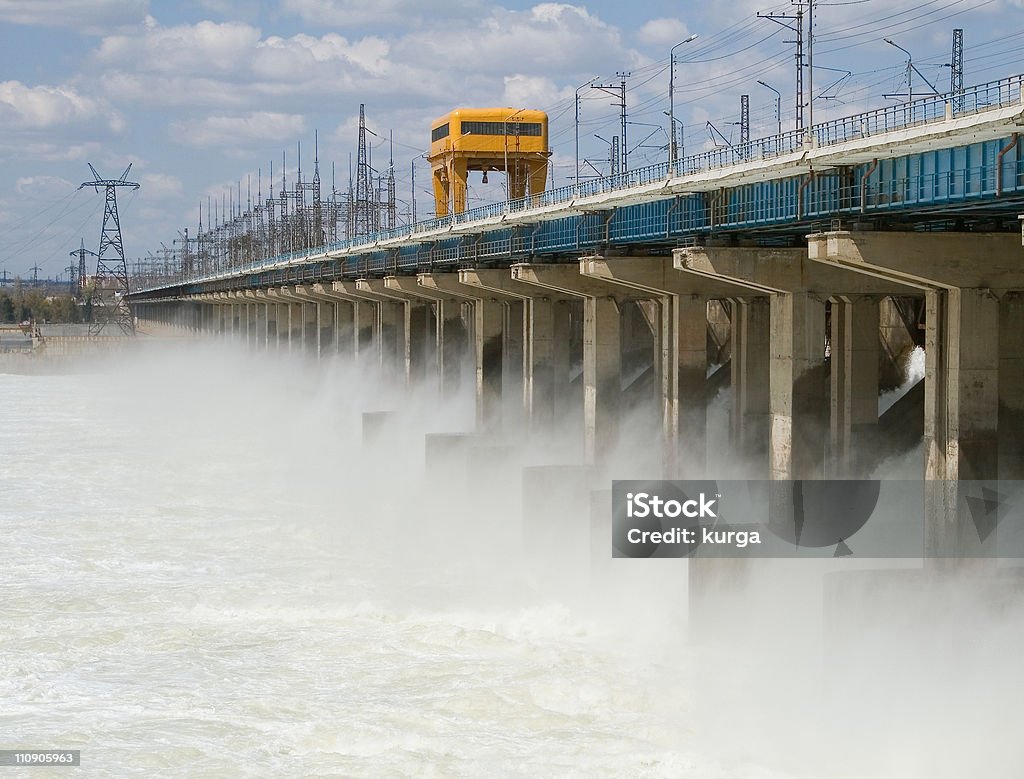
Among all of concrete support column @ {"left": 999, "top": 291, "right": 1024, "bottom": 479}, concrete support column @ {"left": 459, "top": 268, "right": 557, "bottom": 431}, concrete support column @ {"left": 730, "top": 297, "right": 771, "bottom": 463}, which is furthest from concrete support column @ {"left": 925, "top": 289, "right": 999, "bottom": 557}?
concrete support column @ {"left": 459, "top": 268, "right": 557, "bottom": 431}

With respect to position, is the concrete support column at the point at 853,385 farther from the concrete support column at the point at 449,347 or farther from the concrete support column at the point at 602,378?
the concrete support column at the point at 449,347

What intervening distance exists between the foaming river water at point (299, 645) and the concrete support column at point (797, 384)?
5308 millimetres

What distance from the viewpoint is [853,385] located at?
119 ft

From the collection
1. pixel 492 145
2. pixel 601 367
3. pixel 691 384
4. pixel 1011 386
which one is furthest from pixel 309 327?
pixel 1011 386

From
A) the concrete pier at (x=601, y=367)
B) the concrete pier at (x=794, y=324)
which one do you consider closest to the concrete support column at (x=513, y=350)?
the concrete pier at (x=601, y=367)

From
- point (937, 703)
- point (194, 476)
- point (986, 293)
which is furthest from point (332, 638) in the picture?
point (194, 476)

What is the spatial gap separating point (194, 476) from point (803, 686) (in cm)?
3636

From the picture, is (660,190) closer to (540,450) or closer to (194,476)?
(540,450)

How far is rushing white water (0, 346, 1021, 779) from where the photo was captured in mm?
23344

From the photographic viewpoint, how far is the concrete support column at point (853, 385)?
35.7m

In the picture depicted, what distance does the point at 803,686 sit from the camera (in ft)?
87.3

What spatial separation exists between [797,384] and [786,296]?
2.18 m

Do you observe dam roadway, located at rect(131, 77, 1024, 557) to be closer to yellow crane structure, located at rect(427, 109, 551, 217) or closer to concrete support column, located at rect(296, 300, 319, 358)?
yellow crane structure, located at rect(427, 109, 551, 217)

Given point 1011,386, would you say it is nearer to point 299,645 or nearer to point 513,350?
point 299,645
